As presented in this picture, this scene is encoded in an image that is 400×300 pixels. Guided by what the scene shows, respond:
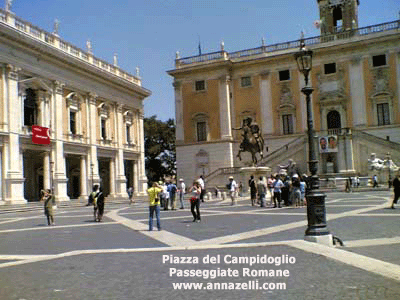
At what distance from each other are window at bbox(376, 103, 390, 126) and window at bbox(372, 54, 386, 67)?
4083mm

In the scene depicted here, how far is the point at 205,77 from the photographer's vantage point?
52219mm

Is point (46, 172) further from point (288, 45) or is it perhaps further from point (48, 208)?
point (288, 45)

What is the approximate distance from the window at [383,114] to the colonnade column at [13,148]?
34056 mm

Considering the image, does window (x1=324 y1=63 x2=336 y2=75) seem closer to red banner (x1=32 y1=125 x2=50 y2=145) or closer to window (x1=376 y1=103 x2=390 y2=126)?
window (x1=376 y1=103 x2=390 y2=126)

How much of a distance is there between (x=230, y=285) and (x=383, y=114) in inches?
1719

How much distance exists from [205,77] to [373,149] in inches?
808

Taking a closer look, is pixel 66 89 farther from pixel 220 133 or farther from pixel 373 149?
pixel 373 149

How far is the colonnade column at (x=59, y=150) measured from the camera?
36094mm

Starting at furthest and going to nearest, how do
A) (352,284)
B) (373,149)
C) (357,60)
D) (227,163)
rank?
(227,163), (357,60), (373,149), (352,284)

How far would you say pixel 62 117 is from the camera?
38.2m

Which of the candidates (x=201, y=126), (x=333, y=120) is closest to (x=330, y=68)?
(x=333, y=120)

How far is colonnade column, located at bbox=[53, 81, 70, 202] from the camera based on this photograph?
36094mm

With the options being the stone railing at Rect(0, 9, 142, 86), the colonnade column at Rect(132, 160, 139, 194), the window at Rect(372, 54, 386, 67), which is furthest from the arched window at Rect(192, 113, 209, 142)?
the window at Rect(372, 54, 386, 67)

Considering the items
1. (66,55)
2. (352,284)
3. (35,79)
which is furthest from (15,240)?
(66,55)
